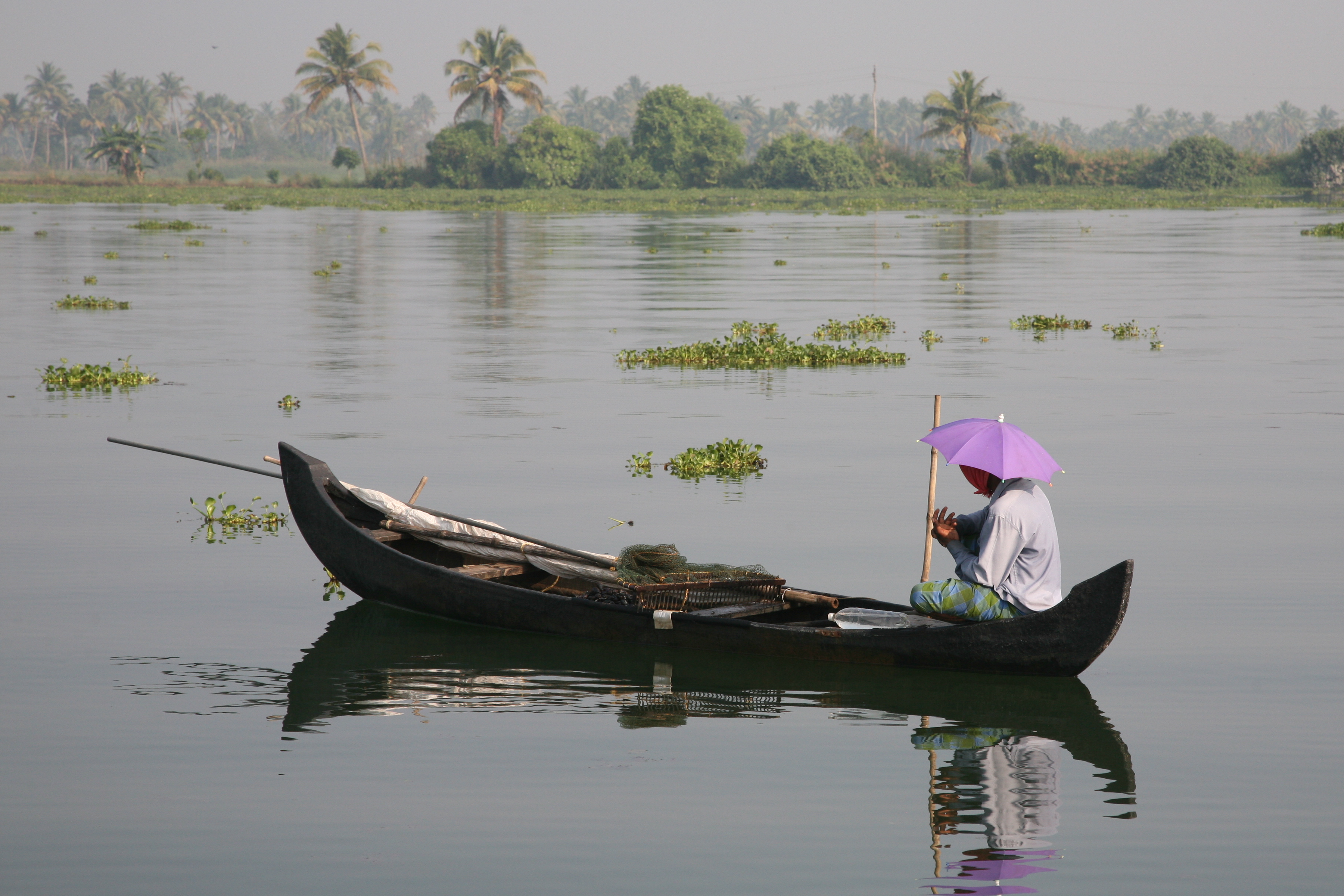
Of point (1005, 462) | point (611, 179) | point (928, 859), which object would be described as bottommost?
point (928, 859)

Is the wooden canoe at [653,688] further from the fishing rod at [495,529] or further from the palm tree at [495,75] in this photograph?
the palm tree at [495,75]

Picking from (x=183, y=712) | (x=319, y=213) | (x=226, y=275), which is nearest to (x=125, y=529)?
(x=183, y=712)

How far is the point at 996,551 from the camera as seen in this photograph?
7547 millimetres

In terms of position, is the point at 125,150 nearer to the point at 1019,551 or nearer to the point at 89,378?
the point at 89,378

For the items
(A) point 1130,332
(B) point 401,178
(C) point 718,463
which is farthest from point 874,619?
(B) point 401,178

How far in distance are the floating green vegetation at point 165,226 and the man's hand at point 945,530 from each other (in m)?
51.7

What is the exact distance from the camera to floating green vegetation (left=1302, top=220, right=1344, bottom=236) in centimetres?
4853

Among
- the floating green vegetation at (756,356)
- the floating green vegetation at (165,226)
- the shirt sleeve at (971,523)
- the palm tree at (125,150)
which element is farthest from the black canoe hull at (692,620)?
the palm tree at (125,150)

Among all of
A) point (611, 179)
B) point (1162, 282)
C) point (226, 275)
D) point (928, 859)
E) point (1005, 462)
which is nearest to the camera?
point (928, 859)

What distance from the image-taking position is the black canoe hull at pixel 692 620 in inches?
294

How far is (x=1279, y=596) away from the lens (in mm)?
9562

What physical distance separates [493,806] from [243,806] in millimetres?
1120

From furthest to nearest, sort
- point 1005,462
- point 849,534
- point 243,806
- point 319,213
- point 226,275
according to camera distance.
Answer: point 319,213 < point 226,275 < point 849,534 < point 1005,462 < point 243,806

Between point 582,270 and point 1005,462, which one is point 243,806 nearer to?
point 1005,462
